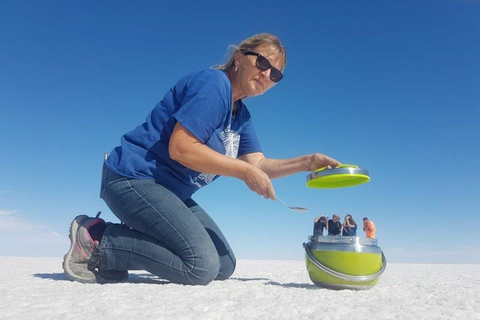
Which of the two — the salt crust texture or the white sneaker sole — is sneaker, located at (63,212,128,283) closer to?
the white sneaker sole

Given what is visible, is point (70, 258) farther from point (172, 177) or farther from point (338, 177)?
point (338, 177)

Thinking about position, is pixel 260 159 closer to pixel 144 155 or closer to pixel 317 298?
pixel 144 155

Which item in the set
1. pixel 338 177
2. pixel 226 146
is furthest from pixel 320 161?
pixel 226 146

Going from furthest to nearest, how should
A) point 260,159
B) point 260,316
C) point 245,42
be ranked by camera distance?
point 260,159 < point 245,42 < point 260,316

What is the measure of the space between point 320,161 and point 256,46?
0.85 metres

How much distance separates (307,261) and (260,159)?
1071 millimetres

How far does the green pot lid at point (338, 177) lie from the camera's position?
7.05ft

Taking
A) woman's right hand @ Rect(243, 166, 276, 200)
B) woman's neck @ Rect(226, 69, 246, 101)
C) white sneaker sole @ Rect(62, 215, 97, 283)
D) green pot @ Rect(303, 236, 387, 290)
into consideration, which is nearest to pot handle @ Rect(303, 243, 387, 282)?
green pot @ Rect(303, 236, 387, 290)

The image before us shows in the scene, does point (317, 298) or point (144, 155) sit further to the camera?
point (144, 155)

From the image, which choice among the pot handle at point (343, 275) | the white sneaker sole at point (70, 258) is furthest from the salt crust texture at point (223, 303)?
the white sneaker sole at point (70, 258)

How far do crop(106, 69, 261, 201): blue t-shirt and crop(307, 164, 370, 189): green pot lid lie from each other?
0.61m

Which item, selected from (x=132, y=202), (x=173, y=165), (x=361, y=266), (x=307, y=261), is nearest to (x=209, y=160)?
(x=173, y=165)

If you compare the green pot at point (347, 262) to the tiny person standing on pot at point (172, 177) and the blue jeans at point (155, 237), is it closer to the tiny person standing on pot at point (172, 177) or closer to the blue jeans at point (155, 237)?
the tiny person standing on pot at point (172, 177)

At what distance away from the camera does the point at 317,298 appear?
1.67m
